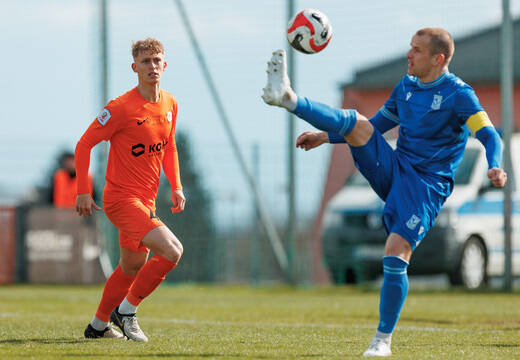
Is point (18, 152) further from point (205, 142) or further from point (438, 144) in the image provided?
point (438, 144)

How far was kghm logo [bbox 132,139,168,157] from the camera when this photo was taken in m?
6.30

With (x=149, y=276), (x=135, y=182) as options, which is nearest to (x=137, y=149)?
(x=135, y=182)

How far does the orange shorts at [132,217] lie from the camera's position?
609 cm

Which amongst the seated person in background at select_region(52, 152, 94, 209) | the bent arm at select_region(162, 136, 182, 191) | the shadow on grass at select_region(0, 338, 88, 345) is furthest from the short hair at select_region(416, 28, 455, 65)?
the seated person in background at select_region(52, 152, 94, 209)

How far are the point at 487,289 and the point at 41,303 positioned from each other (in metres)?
6.13

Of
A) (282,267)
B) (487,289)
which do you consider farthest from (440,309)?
(282,267)

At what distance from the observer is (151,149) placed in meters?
6.36

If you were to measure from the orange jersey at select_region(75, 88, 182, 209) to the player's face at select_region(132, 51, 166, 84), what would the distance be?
0.16 meters

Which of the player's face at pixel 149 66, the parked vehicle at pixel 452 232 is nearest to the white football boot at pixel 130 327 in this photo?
the player's face at pixel 149 66

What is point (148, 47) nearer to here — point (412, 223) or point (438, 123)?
point (438, 123)

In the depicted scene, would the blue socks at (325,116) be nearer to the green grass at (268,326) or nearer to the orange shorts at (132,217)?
the green grass at (268,326)

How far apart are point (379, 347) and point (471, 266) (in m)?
8.37

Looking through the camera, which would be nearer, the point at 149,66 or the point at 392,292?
the point at 392,292

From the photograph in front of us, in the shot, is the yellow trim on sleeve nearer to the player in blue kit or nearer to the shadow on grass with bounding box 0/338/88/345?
the player in blue kit
